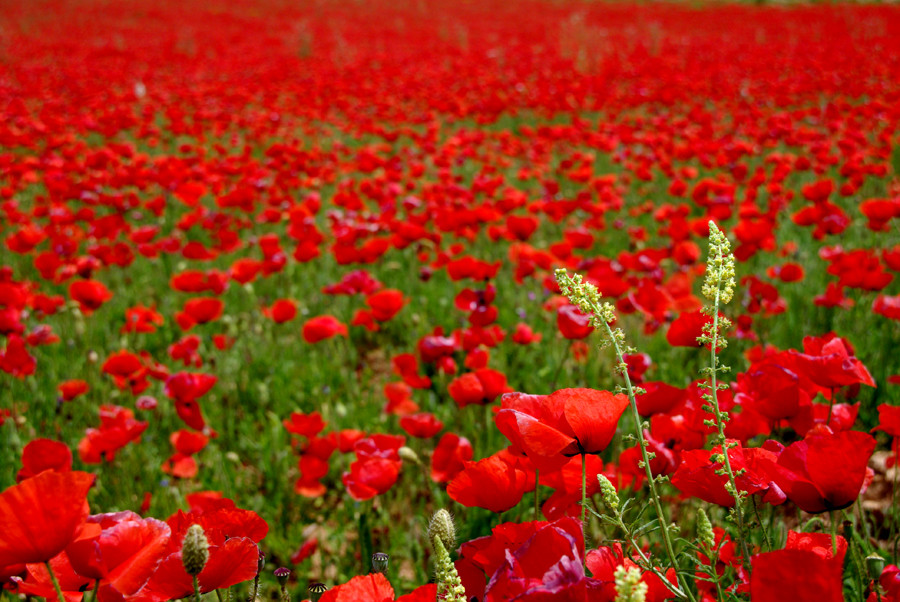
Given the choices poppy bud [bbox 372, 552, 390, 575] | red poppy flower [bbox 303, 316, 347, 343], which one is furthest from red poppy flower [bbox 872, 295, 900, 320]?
red poppy flower [bbox 303, 316, 347, 343]

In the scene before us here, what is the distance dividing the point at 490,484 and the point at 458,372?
1892 millimetres

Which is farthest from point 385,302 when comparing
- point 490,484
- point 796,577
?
point 796,577

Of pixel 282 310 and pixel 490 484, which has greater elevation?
pixel 490 484

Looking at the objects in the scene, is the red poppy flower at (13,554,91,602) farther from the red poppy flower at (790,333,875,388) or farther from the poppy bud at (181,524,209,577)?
the red poppy flower at (790,333,875,388)

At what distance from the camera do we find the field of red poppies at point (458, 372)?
0.83 m

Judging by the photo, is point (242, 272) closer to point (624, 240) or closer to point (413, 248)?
point (413, 248)

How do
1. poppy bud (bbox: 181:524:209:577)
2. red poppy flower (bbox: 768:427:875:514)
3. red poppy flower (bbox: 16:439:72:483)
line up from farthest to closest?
red poppy flower (bbox: 16:439:72:483), red poppy flower (bbox: 768:427:875:514), poppy bud (bbox: 181:524:209:577)

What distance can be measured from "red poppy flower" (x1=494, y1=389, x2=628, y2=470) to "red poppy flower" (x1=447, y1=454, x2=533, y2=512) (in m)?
0.11

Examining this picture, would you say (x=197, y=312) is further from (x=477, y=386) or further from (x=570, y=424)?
(x=570, y=424)

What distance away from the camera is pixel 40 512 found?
0.72 metres

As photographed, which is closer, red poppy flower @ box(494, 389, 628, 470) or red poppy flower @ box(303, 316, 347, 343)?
red poppy flower @ box(494, 389, 628, 470)

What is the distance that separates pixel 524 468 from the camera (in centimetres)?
110

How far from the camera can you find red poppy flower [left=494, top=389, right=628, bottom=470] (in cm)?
84

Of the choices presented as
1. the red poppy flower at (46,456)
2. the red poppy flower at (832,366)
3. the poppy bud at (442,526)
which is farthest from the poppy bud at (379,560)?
the red poppy flower at (832,366)
